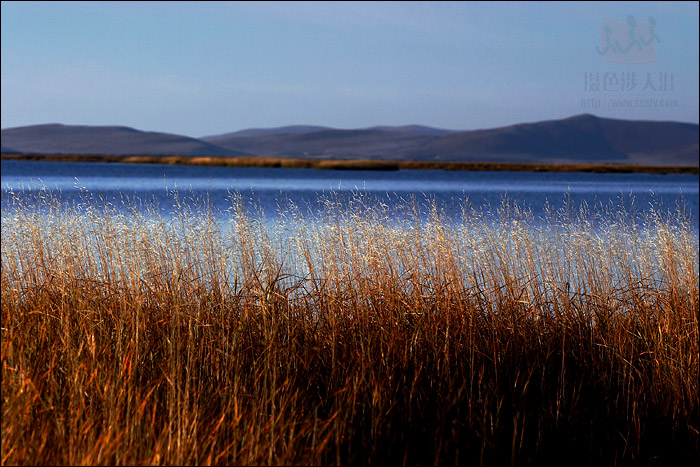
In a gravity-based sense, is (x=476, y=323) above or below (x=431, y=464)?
above

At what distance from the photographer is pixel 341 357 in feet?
16.7

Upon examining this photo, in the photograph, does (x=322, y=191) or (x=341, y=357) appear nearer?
(x=341, y=357)

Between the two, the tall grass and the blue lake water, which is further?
the blue lake water

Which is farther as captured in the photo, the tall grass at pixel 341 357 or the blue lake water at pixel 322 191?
the blue lake water at pixel 322 191

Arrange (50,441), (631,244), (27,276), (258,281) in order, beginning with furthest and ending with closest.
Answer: (631,244) → (27,276) → (258,281) → (50,441)

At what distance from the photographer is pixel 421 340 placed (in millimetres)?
5102

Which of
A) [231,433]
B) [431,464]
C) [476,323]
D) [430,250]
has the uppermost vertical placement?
[430,250]

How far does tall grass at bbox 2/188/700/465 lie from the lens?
3.99 metres

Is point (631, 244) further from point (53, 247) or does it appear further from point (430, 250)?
point (53, 247)

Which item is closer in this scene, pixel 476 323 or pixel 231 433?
pixel 231 433

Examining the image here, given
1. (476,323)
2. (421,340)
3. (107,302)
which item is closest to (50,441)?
(107,302)

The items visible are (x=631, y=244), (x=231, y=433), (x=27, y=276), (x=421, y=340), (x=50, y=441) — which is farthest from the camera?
(x=631, y=244)

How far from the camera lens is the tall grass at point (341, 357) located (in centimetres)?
399

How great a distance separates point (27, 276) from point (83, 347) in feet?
5.46
